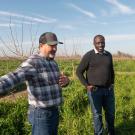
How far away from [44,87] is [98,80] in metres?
2.53

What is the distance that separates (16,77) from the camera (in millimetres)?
3164

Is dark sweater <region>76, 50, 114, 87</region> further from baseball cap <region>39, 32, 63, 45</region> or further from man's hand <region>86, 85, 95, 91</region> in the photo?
baseball cap <region>39, 32, 63, 45</region>

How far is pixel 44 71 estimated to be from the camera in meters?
3.69

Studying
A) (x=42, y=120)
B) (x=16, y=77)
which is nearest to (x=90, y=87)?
(x=42, y=120)

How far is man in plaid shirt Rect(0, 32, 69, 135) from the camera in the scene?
3615mm

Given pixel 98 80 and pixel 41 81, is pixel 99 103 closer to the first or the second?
pixel 98 80

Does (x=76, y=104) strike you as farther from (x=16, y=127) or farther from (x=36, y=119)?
(x=36, y=119)

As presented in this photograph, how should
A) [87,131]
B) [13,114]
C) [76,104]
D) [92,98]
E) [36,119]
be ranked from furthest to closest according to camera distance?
[76,104]
[13,114]
[87,131]
[92,98]
[36,119]

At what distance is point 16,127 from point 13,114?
1.48 feet

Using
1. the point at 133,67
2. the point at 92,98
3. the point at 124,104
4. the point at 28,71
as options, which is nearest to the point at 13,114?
the point at 92,98

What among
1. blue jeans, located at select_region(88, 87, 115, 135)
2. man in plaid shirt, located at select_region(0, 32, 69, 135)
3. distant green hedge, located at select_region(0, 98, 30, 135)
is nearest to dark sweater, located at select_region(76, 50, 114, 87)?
blue jeans, located at select_region(88, 87, 115, 135)

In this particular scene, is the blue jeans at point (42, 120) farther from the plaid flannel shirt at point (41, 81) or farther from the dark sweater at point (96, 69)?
the dark sweater at point (96, 69)

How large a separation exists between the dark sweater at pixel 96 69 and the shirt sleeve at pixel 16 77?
2664mm

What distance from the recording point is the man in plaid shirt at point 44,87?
362 cm
